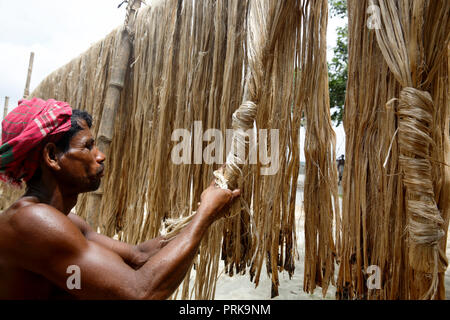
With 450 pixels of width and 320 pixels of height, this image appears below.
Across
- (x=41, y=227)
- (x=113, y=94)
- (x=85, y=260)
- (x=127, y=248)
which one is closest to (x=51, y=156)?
(x=41, y=227)

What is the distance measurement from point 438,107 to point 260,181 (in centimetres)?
59

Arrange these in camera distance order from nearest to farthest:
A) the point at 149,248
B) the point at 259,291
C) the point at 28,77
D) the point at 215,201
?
the point at 215,201 → the point at 149,248 → the point at 259,291 → the point at 28,77

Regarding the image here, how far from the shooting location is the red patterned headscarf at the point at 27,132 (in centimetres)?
74

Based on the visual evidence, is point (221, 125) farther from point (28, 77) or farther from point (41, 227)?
point (28, 77)

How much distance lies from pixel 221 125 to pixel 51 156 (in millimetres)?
631

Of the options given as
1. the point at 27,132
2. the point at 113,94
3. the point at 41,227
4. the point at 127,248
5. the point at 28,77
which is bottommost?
the point at 127,248

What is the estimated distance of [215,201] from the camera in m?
0.79

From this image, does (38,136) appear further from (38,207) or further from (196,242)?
(196,242)

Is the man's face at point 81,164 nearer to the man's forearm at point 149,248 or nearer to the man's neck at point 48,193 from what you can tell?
the man's neck at point 48,193

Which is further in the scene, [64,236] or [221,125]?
[221,125]

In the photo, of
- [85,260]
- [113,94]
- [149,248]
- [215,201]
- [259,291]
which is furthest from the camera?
[259,291]

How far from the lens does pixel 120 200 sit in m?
1.75

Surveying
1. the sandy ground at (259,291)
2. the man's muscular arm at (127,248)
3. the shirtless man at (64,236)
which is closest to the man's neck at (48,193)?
the shirtless man at (64,236)
